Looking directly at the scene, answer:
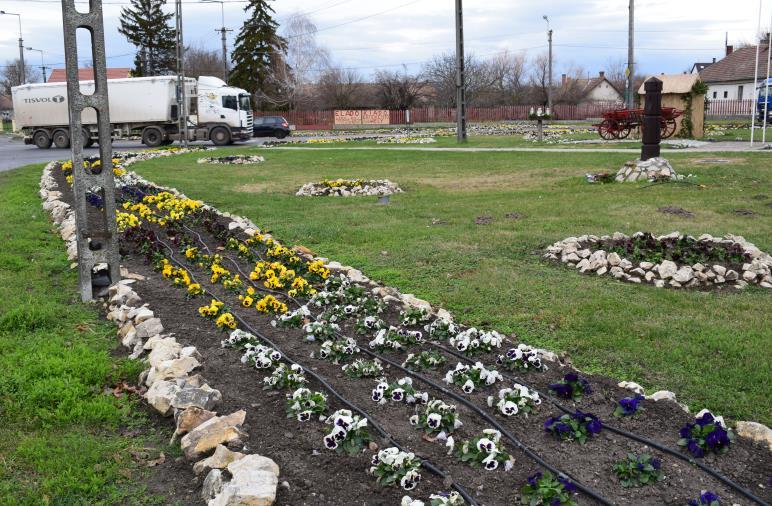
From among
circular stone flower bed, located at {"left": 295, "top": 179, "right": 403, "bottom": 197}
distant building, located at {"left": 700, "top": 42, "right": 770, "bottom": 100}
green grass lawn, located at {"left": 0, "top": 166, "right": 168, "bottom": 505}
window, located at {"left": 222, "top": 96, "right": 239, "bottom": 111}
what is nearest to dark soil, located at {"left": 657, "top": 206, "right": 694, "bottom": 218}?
circular stone flower bed, located at {"left": 295, "top": 179, "right": 403, "bottom": 197}

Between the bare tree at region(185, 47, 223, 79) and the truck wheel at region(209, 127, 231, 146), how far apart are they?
46.9 metres

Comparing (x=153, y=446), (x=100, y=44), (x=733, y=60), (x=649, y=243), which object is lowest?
(x=153, y=446)

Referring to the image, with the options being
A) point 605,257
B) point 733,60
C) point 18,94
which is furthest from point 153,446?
point 733,60

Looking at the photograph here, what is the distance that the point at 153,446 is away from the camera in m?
3.93

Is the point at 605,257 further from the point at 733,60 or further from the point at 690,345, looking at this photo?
the point at 733,60

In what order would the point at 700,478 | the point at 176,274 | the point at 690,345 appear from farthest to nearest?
the point at 176,274 < the point at 690,345 < the point at 700,478

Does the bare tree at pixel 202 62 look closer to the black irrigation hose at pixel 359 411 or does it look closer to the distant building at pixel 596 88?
the distant building at pixel 596 88

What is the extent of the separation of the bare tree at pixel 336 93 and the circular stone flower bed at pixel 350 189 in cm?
5836

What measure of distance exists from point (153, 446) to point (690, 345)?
3.73m

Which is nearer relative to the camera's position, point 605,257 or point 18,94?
point 605,257

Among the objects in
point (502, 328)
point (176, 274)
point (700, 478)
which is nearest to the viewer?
point (700, 478)

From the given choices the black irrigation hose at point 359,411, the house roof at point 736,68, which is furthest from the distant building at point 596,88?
the black irrigation hose at point 359,411

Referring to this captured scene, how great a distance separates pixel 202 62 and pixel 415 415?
8989 centimetres

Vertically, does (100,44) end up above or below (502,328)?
above
